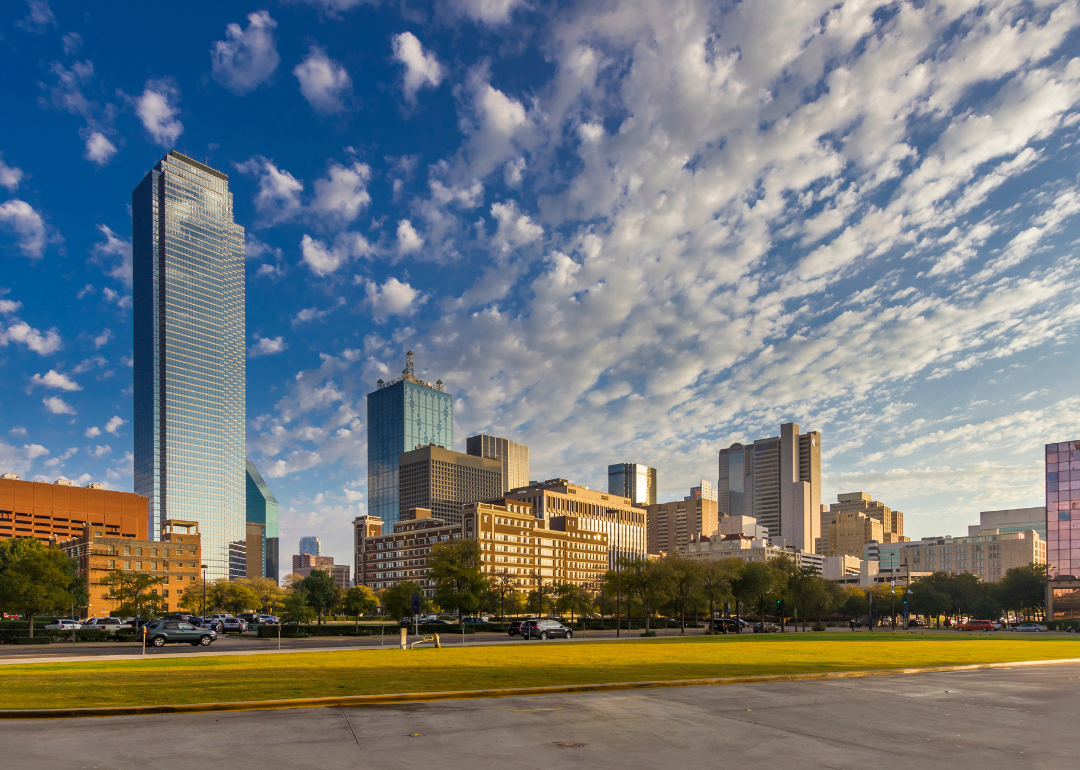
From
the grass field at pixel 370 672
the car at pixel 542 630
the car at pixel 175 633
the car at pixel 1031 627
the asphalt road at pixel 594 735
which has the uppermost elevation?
the asphalt road at pixel 594 735

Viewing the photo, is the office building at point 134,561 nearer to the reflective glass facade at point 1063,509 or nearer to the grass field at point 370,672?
the grass field at point 370,672

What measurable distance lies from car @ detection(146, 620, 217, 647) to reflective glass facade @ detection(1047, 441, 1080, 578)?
14618 centimetres

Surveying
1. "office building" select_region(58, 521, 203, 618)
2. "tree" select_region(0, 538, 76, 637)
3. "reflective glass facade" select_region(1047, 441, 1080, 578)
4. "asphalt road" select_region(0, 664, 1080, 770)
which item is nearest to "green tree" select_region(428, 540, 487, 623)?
"tree" select_region(0, 538, 76, 637)

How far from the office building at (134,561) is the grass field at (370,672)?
440ft

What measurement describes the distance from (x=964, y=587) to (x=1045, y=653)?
369 ft

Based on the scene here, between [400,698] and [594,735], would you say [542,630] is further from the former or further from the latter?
[594,735]

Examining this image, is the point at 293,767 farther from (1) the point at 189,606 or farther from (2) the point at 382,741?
(1) the point at 189,606

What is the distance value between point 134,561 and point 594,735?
172 meters

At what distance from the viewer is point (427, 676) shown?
25.1 metres

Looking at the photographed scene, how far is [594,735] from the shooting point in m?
15.0

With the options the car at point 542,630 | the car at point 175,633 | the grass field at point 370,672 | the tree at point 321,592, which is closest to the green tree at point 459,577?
the car at point 542,630

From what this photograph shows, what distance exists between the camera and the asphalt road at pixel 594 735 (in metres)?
12.6

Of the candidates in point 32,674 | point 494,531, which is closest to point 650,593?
point 32,674

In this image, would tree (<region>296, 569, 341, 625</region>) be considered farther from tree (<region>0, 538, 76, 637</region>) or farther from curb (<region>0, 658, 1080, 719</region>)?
curb (<region>0, 658, 1080, 719</region>)
